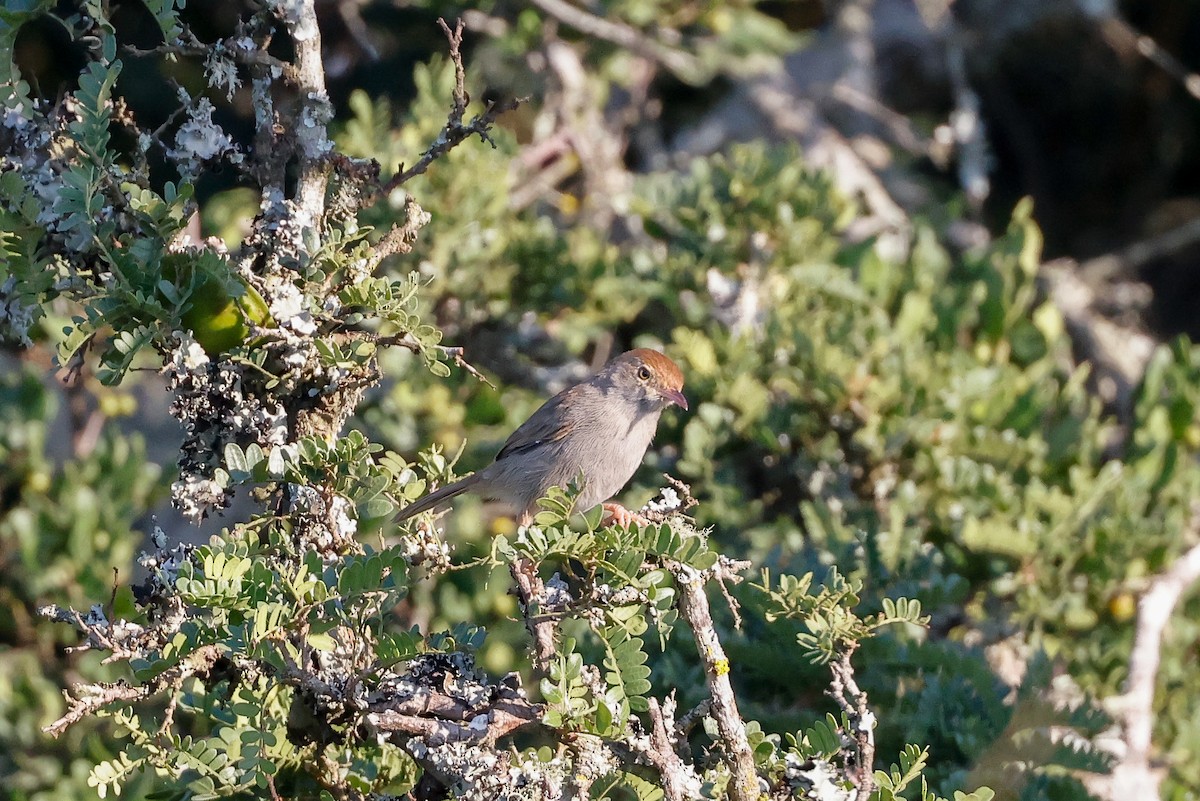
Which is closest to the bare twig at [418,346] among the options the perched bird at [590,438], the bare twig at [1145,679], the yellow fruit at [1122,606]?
the perched bird at [590,438]

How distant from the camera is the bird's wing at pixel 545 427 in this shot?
3709 mm

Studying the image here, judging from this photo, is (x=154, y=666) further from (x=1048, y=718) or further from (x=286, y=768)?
(x=1048, y=718)

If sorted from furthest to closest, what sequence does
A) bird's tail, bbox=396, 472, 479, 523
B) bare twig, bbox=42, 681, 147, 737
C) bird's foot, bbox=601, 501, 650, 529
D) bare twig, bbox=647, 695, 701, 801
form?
1. bird's tail, bbox=396, 472, 479, 523
2. bird's foot, bbox=601, 501, 650, 529
3. bare twig, bbox=647, 695, 701, 801
4. bare twig, bbox=42, 681, 147, 737

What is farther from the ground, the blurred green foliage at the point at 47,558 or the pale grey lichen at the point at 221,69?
the pale grey lichen at the point at 221,69

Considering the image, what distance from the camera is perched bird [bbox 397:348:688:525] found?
3531mm

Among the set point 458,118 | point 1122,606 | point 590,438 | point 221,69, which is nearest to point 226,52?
point 221,69

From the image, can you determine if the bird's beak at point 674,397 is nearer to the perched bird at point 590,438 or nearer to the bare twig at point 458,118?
the perched bird at point 590,438

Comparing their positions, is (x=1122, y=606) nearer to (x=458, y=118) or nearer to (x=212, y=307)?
(x=458, y=118)

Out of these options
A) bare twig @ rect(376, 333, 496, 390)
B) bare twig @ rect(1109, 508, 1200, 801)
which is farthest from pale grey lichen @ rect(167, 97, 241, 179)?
bare twig @ rect(1109, 508, 1200, 801)

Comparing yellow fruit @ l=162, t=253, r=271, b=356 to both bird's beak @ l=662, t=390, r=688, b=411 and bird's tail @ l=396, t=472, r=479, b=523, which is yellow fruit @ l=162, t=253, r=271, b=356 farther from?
bird's beak @ l=662, t=390, r=688, b=411

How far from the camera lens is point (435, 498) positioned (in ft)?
10.5

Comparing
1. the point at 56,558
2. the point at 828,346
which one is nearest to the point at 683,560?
the point at 828,346

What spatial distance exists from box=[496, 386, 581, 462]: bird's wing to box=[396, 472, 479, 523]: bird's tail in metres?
0.17

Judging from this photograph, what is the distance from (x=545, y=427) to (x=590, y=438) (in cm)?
23
